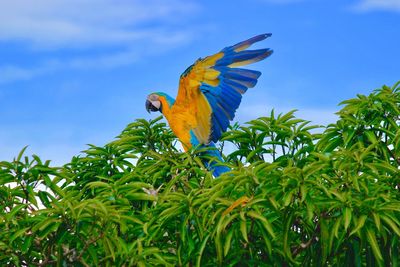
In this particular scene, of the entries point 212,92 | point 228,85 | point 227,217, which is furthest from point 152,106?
point 227,217

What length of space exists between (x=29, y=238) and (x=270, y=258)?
1.70 m

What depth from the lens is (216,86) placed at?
8.36m

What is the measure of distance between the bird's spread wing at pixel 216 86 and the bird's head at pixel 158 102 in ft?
1.40

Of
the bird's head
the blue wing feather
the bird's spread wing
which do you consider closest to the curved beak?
the bird's head

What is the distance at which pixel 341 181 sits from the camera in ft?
18.1

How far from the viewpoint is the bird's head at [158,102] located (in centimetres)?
898

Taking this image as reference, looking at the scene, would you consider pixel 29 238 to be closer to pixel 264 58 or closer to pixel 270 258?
pixel 270 258

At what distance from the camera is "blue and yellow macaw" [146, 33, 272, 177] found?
8203 mm

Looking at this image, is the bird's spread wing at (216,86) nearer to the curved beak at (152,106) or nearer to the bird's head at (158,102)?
the bird's head at (158,102)

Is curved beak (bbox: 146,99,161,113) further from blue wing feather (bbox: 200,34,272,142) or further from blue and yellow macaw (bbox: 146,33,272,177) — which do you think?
blue wing feather (bbox: 200,34,272,142)

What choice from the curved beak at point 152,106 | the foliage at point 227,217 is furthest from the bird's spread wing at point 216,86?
the foliage at point 227,217

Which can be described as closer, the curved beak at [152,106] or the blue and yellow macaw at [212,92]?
the blue and yellow macaw at [212,92]

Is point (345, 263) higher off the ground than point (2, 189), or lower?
lower

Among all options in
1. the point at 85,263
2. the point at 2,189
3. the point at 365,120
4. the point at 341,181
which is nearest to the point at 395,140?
the point at 365,120
